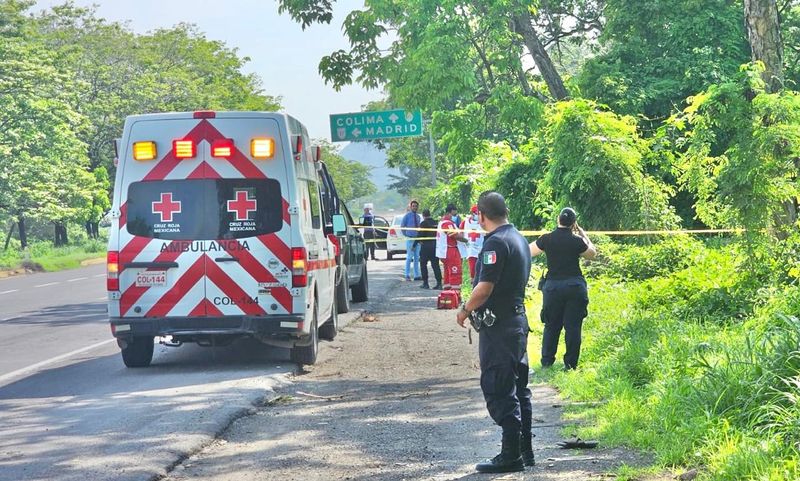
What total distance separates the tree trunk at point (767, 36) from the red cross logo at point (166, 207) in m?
7.55

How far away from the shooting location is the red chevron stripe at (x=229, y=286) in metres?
11.8

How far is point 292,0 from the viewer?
23.6 metres

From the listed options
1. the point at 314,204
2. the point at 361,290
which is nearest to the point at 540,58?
the point at 361,290

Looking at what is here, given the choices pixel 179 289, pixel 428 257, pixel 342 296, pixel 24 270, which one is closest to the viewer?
pixel 179 289

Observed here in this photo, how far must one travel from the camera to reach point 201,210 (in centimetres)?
1192

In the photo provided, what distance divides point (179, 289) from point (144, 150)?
58.0 inches

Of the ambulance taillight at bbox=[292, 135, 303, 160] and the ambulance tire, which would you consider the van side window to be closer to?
the ambulance taillight at bbox=[292, 135, 303, 160]

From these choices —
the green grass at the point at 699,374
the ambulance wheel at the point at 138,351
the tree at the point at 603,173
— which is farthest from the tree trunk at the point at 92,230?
the green grass at the point at 699,374

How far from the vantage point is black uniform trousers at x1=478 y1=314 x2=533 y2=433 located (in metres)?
6.99

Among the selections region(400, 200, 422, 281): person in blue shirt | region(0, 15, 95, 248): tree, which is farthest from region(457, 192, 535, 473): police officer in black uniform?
region(0, 15, 95, 248): tree

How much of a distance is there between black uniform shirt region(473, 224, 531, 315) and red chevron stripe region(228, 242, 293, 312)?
4981 millimetres

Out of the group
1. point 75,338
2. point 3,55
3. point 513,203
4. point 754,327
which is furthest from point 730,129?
point 3,55

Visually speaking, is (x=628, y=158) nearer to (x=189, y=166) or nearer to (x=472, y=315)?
(x=189, y=166)

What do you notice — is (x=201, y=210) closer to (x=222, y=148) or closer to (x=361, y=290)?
(x=222, y=148)
